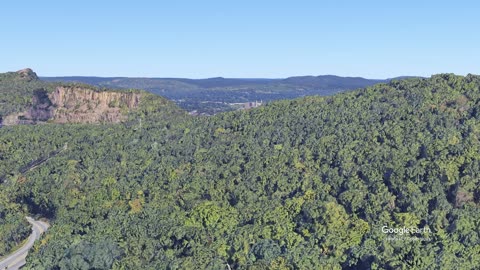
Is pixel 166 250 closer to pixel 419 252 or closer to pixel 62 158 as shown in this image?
pixel 419 252

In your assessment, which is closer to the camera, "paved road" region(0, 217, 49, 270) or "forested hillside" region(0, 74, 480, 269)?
"forested hillside" region(0, 74, 480, 269)

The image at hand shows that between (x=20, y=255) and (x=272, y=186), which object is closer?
(x=20, y=255)

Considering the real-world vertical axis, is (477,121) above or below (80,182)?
above

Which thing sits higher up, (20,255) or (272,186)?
(272,186)

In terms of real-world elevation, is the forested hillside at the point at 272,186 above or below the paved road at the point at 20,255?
above

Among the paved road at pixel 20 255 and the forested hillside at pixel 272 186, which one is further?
the paved road at pixel 20 255

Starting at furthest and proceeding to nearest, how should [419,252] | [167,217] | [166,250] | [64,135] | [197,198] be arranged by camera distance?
[64,135] < [197,198] < [167,217] < [166,250] < [419,252]

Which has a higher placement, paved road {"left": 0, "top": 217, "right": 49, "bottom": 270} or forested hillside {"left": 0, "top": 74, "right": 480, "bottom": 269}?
forested hillside {"left": 0, "top": 74, "right": 480, "bottom": 269}

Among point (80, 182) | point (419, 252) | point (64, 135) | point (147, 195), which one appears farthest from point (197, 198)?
point (64, 135)
